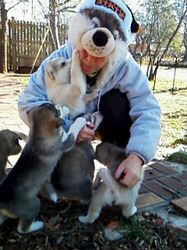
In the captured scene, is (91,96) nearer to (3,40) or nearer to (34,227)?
(34,227)

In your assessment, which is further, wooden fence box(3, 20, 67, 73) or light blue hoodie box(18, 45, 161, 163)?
wooden fence box(3, 20, 67, 73)

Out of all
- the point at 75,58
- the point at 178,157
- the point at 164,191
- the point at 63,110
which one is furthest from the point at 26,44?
the point at 164,191

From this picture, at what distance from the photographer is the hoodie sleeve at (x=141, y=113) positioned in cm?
195

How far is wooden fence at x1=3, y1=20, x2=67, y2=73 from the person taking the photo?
33.5ft

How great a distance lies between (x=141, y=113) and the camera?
6.91 ft

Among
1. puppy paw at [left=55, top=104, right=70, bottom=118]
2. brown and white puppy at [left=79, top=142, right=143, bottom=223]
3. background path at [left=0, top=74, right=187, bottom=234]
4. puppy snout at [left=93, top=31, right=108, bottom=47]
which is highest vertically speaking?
puppy snout at [left=93, top=31, right=108, bottom=47]

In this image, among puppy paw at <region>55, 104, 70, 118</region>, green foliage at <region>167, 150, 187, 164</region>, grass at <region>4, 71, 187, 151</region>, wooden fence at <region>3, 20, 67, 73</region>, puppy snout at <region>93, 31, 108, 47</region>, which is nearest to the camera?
puppy snout at <region>93, 31, 108, 47</region>

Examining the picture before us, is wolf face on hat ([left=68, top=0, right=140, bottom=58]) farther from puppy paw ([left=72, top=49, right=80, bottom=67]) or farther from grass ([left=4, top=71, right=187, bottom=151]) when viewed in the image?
grass ([left=4, top=71, right=187, bottom=151])

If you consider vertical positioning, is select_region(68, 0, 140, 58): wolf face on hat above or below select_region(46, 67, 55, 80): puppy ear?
above

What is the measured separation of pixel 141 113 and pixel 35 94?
845mm

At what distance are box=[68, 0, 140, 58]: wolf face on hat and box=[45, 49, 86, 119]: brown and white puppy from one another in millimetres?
318

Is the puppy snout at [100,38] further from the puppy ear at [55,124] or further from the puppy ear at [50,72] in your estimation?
the puppy ear at [50,72]

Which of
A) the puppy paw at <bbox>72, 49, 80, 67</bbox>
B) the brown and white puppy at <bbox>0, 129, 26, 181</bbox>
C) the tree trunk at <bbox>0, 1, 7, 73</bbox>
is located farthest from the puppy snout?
the tree trunk at <bbox>0, 1, 7, 73</bbox>

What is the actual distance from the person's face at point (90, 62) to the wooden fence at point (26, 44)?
8.22m
